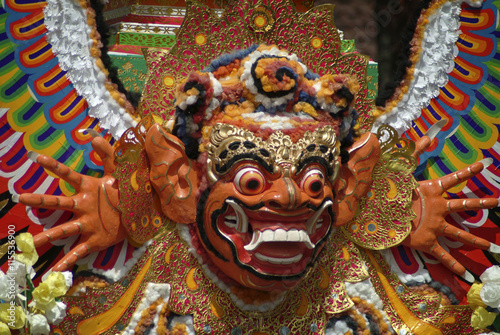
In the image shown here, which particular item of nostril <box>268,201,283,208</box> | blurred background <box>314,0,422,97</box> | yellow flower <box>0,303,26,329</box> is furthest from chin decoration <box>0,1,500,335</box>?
blurred background <box>314,0,422,97</box>

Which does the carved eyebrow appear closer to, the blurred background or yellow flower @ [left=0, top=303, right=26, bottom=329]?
yellow flower @ [left=0, top=303, right=26, bottom=329]

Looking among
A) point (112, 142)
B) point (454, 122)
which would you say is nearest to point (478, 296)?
point (454, 122)

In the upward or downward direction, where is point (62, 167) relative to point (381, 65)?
upward

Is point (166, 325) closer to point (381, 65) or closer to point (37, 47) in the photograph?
point (37, 47)

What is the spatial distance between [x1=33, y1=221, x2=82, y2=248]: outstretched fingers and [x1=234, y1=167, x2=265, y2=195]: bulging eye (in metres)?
0.90

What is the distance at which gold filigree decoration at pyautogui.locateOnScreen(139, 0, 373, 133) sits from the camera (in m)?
3.55

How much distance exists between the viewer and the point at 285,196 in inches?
123

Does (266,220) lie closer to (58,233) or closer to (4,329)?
(58,233)

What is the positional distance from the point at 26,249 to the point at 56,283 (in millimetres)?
231

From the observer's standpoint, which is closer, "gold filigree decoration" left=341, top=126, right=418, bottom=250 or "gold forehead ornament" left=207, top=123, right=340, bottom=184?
"gold forehead ornament" left=207, top=123, right=340, bottom=184

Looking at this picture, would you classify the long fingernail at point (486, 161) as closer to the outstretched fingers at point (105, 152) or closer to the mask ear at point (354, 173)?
the mask ear at point (354, 173)

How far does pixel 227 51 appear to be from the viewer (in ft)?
11.8

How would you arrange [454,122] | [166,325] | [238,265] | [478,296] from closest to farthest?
[238,265]
[166,325]
[478,296]
[454,122]

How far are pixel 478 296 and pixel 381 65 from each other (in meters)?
4.84
